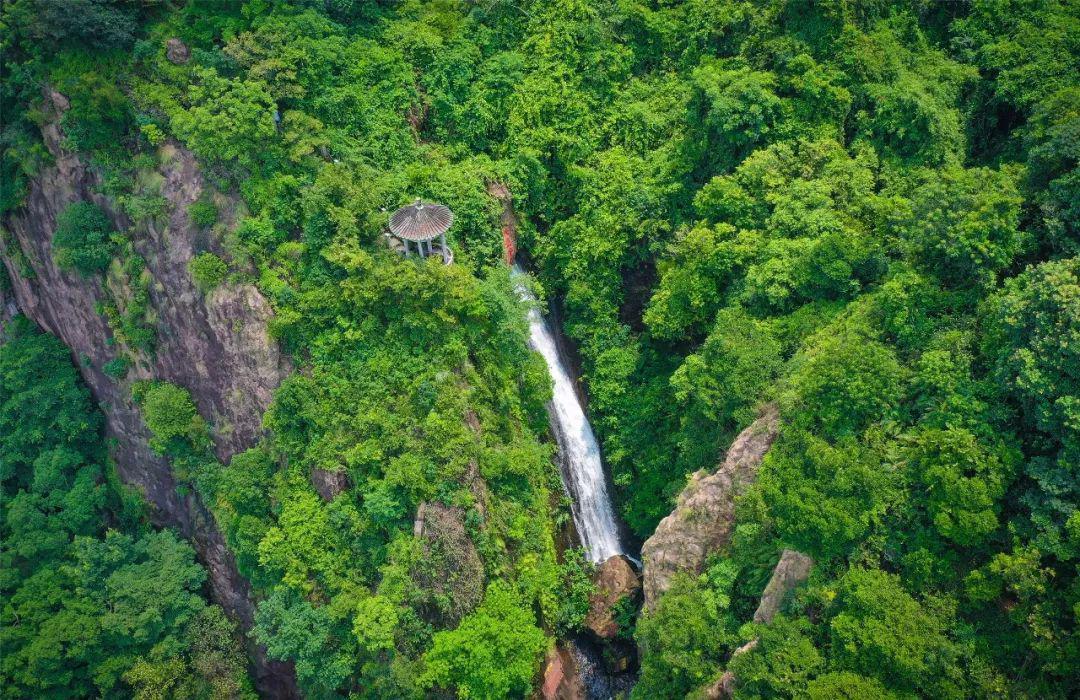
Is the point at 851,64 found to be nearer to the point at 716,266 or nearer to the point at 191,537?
the point at 716,266

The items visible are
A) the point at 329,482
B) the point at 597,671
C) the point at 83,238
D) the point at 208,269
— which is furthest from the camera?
the point at 83,238

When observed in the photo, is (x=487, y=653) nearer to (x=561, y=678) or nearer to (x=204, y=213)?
(x=561, y=678)

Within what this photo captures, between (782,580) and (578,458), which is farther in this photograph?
(578,458)

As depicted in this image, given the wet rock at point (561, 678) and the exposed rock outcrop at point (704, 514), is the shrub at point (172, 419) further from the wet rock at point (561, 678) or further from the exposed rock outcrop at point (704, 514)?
the exposed rock outcrop at point (704, 514)

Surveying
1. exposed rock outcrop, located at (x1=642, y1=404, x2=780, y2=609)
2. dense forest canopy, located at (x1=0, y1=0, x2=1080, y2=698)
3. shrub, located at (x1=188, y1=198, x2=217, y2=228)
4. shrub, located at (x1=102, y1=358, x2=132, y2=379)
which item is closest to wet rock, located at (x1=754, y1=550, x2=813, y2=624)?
dense forest canopy, located at (x1=0, y1=0, x2=1080, y2=698)

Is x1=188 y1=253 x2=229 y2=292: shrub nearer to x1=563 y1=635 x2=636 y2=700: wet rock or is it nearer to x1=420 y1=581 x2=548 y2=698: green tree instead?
x1=420 y1=581 x2=548 y2=698: green tree

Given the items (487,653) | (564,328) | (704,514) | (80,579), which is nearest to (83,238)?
(80,579)
